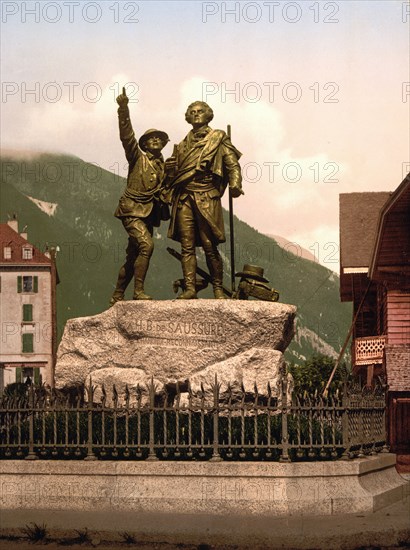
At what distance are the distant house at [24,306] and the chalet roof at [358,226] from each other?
3680cm

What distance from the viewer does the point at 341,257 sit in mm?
39812

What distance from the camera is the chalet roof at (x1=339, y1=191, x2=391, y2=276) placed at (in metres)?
39.5

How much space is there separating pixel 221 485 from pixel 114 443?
173 cm

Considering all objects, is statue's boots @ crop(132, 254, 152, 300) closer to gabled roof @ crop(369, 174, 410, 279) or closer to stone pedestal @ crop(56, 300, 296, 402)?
stone pedestal @ crop(56, 300, 296, 402)

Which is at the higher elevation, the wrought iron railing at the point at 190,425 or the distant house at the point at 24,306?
the distant house at the point at 24,306

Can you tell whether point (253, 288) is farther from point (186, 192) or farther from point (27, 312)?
point (27, 312)

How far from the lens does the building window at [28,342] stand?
76.6 metres

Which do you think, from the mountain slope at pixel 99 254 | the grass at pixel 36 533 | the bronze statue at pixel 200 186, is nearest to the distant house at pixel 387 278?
the bronze statue at pixel 200 186

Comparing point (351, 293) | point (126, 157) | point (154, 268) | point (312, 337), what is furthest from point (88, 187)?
point (126, 157)

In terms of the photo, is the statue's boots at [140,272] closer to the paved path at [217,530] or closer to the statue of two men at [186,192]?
the statue of two men at [186,192]

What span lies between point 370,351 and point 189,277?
15620mm

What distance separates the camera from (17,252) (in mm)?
76562

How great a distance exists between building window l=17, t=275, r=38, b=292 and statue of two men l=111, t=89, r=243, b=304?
55.5m

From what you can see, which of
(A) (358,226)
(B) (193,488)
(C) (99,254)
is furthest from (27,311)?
(B) (193,488)
